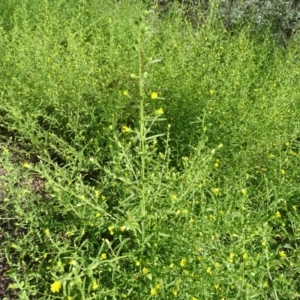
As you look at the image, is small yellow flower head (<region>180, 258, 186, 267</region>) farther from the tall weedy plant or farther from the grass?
the tall weedy plant

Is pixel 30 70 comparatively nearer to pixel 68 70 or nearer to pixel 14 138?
pixel 68 70

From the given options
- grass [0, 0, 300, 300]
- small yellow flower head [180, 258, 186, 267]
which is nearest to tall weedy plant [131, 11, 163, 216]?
grass [0, 0, 300, 300]

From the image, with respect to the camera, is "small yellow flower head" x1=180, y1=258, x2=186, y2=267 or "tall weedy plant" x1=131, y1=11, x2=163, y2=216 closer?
"tall weedy plant" x1=131, y1=11, x2=163, y2=216

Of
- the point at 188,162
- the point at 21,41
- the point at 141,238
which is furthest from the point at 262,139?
the point at 21,41

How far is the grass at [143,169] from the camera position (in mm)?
1888

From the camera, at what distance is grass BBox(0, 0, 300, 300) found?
1.89m

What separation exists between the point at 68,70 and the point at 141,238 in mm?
2103

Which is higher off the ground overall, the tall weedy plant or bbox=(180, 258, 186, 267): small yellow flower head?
the tall weedy plant

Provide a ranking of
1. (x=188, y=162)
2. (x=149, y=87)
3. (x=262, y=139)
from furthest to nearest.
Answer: (x=149, y=87), (x=262, y=139), (x=188, y=162)

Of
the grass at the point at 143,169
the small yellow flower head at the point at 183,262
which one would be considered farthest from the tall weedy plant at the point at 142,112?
the small yellow flower head at the point at 183,262

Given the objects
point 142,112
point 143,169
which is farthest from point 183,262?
point 142,112

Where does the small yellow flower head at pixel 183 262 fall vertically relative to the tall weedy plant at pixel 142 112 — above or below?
below

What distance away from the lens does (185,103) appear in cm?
322

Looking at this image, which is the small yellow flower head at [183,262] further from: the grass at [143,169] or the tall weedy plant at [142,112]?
the tall weedy plant at [142,112]
